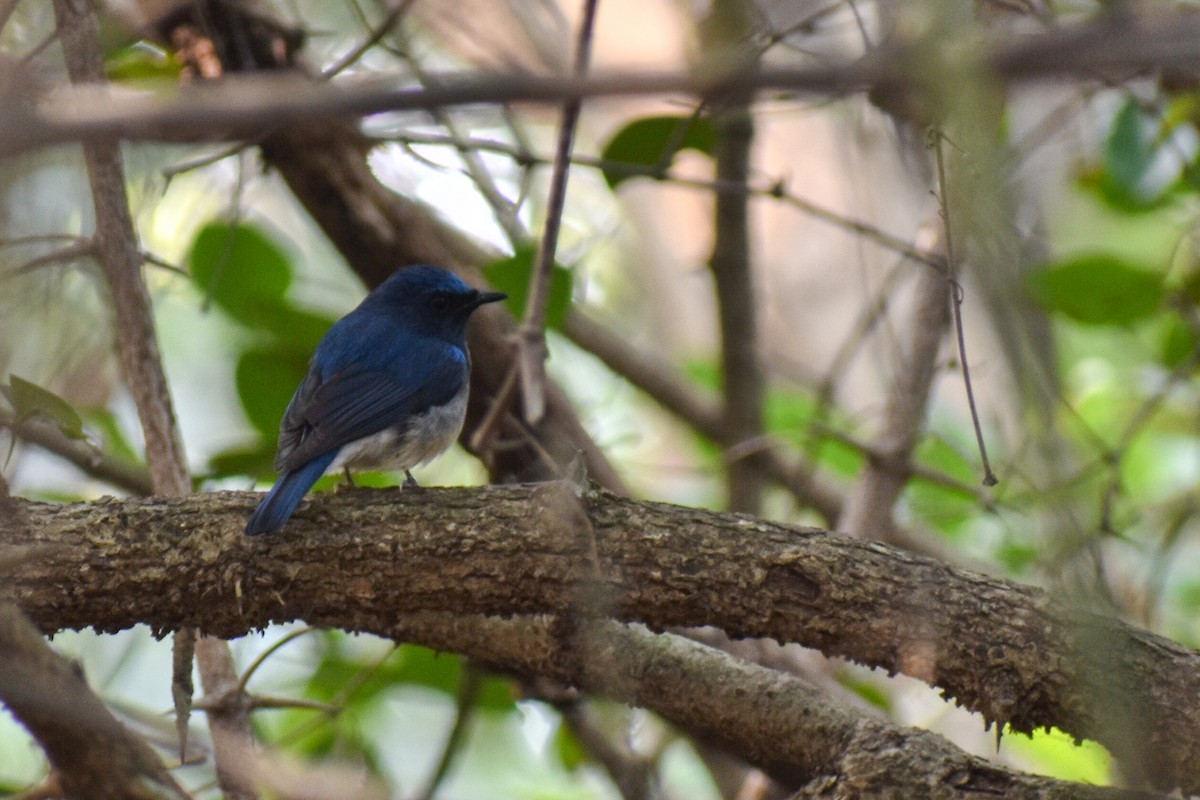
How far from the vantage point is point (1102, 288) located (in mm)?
4738

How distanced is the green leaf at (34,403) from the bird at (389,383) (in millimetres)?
637

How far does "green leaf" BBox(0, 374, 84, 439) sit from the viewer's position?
3150 mm

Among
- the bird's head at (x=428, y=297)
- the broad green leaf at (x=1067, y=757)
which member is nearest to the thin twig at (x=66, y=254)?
the bird's head at (x=428, y=297)

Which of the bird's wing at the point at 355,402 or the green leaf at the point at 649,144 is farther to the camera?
the green leaf at the point at 649,144

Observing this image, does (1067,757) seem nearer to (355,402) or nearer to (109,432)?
(355,402)

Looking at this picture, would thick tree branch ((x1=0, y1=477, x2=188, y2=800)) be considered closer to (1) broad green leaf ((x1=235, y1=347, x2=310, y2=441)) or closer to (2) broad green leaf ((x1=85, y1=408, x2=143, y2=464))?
(1) broad green leaf ((x1=235, y1=347, x2=310, y2=441))

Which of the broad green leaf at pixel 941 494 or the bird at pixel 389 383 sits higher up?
the broad green leaf at pixel 941 494

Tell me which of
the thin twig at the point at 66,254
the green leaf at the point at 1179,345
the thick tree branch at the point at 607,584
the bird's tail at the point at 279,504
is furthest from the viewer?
the green leaf at the point at 1179,345

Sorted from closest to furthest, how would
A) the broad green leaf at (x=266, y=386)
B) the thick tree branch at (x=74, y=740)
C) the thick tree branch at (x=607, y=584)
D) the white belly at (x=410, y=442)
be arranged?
the thick tree branch at (x=74, y=740) → the thick tree branch at (x=607, y=584) → the white belly at (x=410, y=442) → the broad green leaf at (x=266, y=386)

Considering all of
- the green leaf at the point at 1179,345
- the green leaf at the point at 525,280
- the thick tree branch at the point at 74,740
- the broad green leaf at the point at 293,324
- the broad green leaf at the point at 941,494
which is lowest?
the thick tree branch at the point at 74,740

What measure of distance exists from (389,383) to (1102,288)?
272 centimetres

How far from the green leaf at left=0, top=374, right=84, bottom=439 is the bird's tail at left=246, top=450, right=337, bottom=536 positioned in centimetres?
58

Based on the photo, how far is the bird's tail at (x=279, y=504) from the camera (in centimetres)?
300

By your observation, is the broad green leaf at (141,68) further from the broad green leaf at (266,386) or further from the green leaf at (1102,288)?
the green leaf at (1102,288)
